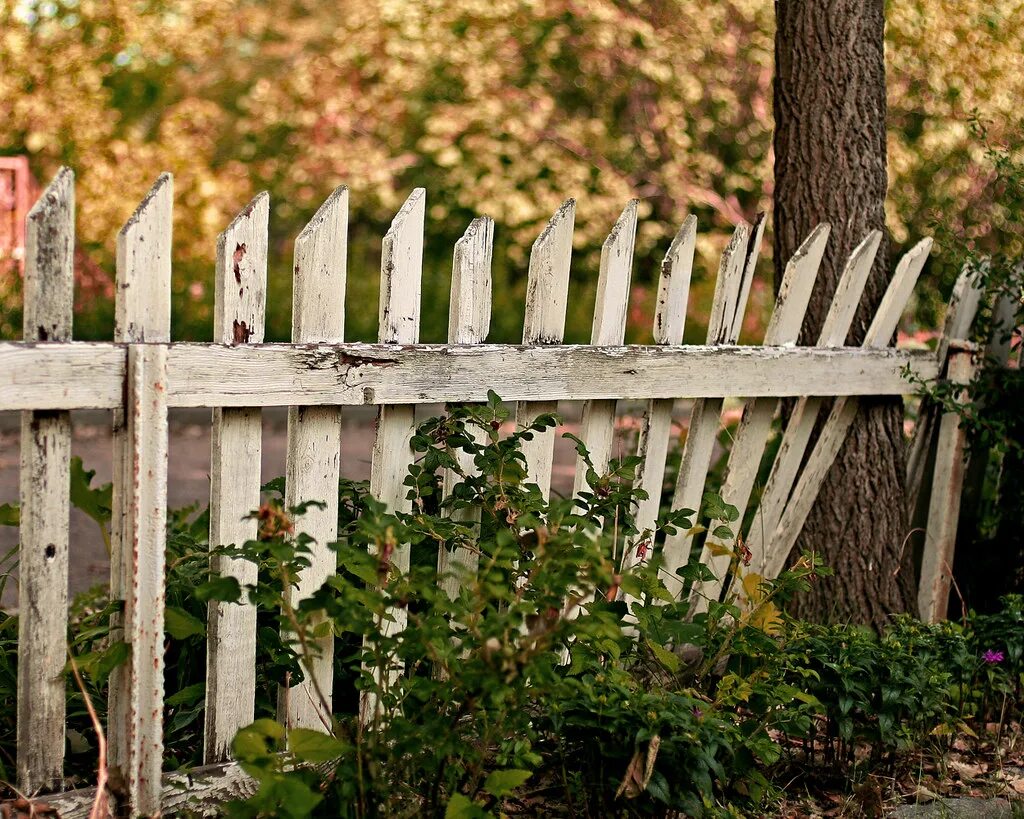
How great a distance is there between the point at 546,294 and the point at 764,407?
915 mm

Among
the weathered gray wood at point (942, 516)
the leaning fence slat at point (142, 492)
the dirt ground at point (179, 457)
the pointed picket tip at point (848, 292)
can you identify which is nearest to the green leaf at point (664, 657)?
the leaning fence slat at point (142, 492)

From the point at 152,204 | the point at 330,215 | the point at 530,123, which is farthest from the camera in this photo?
the point at 530,123

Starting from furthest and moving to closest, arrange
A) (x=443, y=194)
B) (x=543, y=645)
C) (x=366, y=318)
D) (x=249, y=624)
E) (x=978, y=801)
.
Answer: (x=443, y=194) < (x=366, y=318) < (x=978, y=801) < (x=249, y=624) < (x=543, y=645)

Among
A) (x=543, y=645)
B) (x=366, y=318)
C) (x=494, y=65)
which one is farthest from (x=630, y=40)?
(x=543, y=645)

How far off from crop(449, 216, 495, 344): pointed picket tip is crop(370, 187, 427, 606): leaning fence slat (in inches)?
3.8

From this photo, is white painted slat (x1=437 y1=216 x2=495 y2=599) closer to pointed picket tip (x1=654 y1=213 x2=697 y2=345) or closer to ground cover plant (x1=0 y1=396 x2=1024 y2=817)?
ground cover plant (x1=0 y1=396 x2=1024 y2=817)

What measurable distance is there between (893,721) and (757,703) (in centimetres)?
45

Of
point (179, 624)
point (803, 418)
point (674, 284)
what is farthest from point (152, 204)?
point (803, 418)

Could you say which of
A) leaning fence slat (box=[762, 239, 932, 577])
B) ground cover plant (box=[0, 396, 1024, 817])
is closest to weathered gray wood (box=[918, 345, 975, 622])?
leaning fence slat (box=[762, 239, 932, 577])

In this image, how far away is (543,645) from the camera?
1994 millimetres

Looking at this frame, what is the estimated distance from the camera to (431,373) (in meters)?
2.52

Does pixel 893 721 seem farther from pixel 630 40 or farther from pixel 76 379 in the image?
pixel 630 40

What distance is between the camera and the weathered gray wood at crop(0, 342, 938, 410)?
6.66 ft

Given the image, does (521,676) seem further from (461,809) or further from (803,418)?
(803,418)
